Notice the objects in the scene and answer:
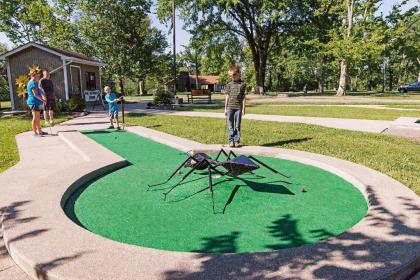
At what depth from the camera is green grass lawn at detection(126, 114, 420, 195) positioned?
6.47m

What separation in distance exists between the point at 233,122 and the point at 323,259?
5.59m

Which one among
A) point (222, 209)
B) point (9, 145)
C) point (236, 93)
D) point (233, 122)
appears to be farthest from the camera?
point (9, 145)

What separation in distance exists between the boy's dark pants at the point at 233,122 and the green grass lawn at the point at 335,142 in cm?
77

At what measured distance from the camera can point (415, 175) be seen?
5820mm

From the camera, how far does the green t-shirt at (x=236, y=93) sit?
26.5 feet

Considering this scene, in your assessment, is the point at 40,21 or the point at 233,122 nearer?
the point at 233,122

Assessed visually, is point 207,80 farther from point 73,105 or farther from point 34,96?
point 34,96

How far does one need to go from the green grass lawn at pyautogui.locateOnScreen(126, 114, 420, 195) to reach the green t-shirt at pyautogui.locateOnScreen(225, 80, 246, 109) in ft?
4.16

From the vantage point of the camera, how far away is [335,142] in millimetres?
8867

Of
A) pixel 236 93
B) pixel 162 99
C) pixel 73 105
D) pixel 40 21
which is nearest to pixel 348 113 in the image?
pixel 236 93

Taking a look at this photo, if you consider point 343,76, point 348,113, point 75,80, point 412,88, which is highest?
point 343,76

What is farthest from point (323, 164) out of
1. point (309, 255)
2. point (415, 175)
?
point (309, 255)

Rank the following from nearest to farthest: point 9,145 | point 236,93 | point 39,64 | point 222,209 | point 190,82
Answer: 1. point 222,209
2. point 236,93
3. point 9,145
4. point 39,64
5. point 190,82

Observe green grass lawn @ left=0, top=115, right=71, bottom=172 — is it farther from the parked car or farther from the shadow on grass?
the parked car
